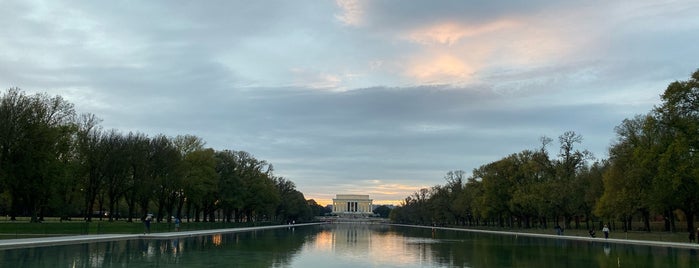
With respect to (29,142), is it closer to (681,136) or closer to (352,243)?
(352,243)

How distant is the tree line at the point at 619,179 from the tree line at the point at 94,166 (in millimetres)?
40954

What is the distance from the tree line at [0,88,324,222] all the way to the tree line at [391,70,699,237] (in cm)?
4095

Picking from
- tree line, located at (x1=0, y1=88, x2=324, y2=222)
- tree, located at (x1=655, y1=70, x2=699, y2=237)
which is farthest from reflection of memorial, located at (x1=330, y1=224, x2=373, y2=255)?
tree, located at (x1=655, y1=70, x2=699, y2=237)

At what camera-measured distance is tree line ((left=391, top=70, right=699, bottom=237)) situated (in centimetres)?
4900

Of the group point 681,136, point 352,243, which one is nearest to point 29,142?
point 352,243

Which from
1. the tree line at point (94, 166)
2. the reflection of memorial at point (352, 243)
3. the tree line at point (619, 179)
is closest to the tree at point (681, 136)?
the tree line at point (619, 179)

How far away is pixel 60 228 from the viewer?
4275 cm

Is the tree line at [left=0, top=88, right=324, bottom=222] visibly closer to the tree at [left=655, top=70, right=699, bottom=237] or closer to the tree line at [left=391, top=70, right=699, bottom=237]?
the tree line at [left=391, top=70, right=699, bottom=237]

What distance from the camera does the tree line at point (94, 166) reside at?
152 ft

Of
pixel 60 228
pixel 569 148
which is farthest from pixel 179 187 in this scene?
pixel 569 148

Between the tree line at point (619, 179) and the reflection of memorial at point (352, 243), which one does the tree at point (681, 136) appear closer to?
the tree line at point (619, 179)

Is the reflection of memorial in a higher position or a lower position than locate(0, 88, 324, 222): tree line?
lower

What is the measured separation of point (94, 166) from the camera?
198 feet

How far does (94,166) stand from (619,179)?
57940 millimetres
